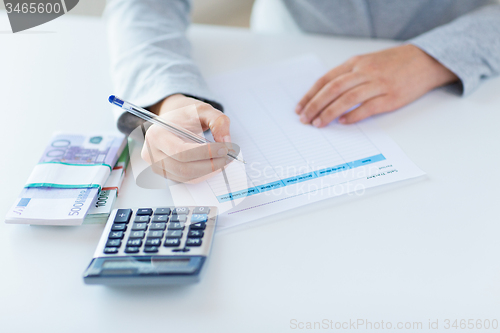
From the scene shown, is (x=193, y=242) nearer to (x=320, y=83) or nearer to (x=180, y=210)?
(x=180, y=210)

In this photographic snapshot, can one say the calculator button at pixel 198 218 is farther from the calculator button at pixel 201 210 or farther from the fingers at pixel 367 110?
the fingers at pixel 367 110

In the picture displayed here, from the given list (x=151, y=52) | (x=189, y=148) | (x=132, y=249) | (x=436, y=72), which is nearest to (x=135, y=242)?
(x=132, y=249)

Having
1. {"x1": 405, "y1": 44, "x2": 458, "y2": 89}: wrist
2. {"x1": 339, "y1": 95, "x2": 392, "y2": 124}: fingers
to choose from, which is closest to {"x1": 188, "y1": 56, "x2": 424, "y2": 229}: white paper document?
{"x1": 339, "y1": 95, "x2": 392, "y2": 124}: fingers

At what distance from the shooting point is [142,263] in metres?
0.34

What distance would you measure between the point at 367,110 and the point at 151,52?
0.32 meters

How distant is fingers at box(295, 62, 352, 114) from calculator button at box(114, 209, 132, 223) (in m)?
0.27

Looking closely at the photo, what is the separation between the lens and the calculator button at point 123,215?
39 centimetres

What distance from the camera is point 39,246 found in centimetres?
38

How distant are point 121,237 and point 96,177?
3.7 inches

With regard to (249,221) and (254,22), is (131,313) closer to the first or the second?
(249,221)

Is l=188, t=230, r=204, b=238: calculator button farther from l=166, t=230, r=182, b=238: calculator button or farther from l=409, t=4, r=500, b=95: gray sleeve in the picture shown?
l=409, t=4, r=500, b=95: gray sleeve

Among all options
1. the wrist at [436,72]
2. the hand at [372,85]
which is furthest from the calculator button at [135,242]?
the wrist at [436,72]

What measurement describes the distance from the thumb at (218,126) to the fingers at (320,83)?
0.52 ft

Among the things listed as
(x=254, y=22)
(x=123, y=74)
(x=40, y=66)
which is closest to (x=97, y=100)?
(x=123, y=74)
